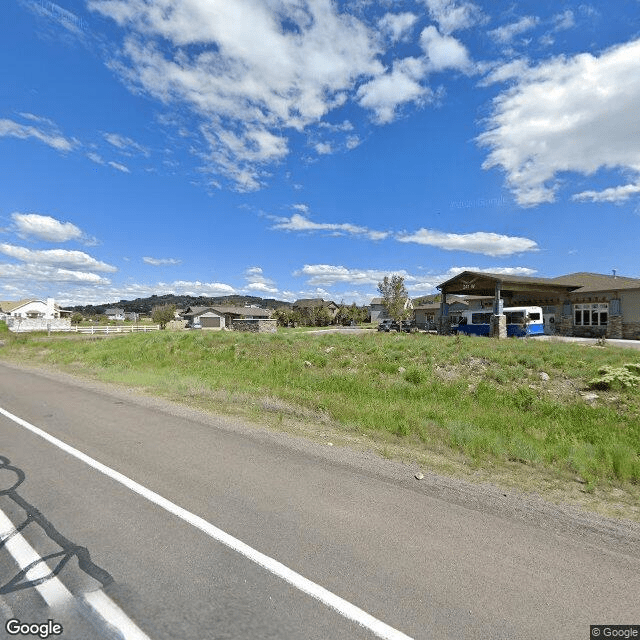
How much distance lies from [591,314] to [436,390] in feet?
90.9

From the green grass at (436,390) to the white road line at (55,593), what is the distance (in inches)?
218

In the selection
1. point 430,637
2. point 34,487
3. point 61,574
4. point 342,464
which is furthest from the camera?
point 342,464

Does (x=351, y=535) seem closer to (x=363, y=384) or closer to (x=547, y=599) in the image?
(x=547, y=599)

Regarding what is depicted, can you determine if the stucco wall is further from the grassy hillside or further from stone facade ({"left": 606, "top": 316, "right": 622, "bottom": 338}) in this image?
stone facade ({"left": 606, "top": 316, "right": 622, "bottom": 338})

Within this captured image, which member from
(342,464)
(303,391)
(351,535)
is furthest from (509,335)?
(351,535)

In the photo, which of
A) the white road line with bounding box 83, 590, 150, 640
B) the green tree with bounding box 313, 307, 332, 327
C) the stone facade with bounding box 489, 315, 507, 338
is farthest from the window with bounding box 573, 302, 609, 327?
the green tree with bounding box 313, 307, 332, 327

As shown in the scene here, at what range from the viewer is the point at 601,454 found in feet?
23.1

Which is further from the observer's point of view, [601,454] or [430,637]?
[601,454]

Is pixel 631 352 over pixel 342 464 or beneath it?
over

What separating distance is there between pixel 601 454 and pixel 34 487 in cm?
911

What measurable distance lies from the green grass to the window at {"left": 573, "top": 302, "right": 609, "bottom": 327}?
1736 cm

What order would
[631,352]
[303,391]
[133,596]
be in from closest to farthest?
[133,596] < [303,391] < [631,352]

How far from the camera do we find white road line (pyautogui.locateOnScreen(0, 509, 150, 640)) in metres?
2.80

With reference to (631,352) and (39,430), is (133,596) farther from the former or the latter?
(631,352)
